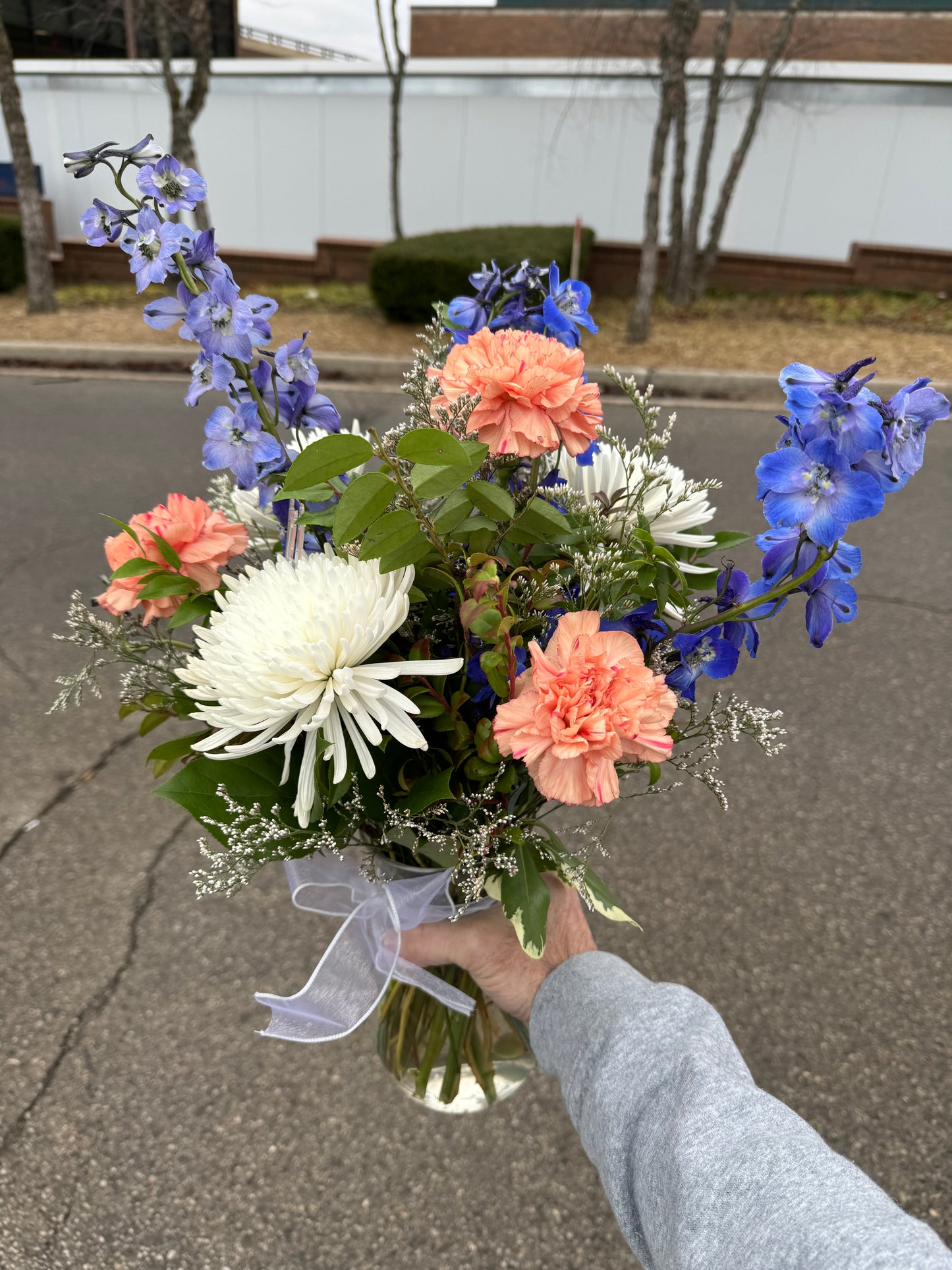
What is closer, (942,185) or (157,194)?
(157,194)

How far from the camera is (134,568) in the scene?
1.00m

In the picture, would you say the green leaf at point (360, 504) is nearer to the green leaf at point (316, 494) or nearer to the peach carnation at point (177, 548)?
the green leaf at point (316, 494)

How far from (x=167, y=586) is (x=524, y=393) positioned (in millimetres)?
475

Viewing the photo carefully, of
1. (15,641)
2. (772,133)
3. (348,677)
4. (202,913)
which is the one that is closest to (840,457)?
(348,677)

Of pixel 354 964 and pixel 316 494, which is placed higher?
pixel 316 494

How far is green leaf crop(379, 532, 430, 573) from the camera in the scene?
Result: 83cm

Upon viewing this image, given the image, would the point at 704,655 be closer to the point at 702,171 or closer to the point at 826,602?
the point at 826,602

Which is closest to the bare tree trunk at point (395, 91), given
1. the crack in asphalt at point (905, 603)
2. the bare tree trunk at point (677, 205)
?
the bare tree trunk at point (677, 205)

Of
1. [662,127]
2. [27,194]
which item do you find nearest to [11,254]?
[27,194]

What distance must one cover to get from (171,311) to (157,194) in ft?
0.36

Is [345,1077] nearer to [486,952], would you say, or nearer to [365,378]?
[486,952]

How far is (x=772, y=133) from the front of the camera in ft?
37.9

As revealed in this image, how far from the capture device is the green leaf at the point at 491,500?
2.73 feet

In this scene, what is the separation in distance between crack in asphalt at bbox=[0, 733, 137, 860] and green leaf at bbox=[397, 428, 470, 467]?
2395 mm
